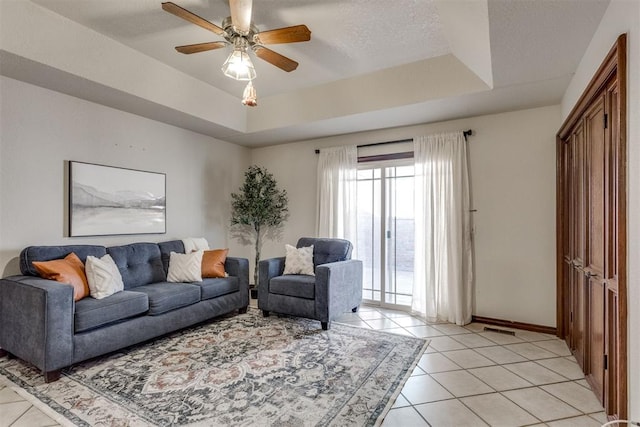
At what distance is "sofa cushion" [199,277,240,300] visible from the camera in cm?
355

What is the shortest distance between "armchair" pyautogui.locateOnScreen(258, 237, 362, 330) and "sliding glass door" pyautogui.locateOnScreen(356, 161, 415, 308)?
19.7 inches

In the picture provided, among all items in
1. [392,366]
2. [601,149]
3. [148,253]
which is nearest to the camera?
[601,149]

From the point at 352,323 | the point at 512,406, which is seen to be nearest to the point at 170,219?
the point at 352,323

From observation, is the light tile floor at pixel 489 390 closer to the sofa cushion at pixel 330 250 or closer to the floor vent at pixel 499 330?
the floor vent at pixel 499 330

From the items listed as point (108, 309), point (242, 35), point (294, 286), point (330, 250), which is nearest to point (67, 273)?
point (108, 309)

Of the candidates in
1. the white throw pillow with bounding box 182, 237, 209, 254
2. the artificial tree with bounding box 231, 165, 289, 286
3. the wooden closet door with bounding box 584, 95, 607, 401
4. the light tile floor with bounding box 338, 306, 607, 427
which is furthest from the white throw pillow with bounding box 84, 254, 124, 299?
the wooden closet door with bounding box 584, 95, 607, 401

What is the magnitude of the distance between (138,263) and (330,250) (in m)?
2.20

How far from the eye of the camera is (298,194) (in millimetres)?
5141

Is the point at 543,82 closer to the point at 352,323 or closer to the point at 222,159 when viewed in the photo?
the point at 352,323

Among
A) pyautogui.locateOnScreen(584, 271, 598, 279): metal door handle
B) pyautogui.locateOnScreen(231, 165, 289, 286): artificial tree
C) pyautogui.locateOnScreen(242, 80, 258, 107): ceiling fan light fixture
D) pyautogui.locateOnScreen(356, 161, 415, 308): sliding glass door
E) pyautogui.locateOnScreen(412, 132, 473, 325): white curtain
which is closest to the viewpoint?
pyautogui.locateOnScreen(584, 271, 598, 279): metal door handle

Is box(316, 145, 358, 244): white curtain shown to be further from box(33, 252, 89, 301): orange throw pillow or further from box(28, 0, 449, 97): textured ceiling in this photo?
box(33, 252, 89, 301): orange throw pillow

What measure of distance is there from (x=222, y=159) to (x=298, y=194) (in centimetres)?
129

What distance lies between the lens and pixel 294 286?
364 centimetres

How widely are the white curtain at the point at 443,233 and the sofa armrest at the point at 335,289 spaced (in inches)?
32.8
